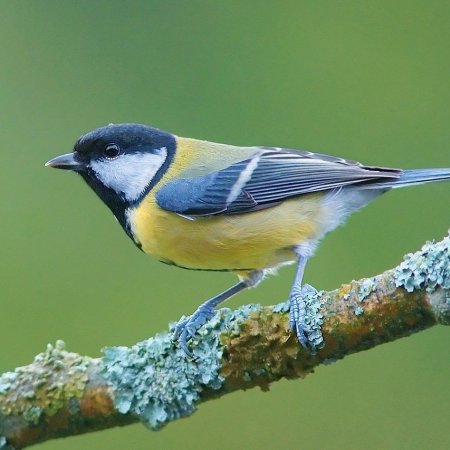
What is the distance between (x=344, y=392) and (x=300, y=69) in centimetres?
111

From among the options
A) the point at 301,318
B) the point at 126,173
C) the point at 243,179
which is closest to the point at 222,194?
the point at 243,179

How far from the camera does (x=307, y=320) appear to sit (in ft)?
5.19

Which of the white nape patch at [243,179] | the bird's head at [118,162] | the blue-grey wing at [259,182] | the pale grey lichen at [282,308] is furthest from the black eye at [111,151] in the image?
the pale grey lichen at [282,308]

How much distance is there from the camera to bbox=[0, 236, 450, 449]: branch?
1617mm

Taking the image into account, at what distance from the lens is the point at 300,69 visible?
3098 millimetres

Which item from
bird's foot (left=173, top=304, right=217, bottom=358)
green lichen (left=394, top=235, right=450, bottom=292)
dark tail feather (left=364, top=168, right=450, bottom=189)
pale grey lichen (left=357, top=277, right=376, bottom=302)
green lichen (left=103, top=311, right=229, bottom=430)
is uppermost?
dark tail feather (left=364, top=168, right=450, bottom=189)

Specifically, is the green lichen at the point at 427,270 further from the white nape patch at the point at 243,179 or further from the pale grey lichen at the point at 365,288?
the white nape patch at the point at 243,179

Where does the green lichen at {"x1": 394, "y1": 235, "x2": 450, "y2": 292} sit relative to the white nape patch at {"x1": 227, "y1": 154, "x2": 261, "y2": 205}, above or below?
below

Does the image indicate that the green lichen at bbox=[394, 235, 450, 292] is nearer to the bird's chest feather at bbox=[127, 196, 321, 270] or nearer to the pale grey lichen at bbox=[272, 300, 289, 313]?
the pale grey lichen at bbox=[272, 300, 289, 313]

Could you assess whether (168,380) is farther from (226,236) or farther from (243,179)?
(243,179)

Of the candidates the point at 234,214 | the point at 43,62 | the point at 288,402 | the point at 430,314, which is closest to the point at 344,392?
the point at 288,402

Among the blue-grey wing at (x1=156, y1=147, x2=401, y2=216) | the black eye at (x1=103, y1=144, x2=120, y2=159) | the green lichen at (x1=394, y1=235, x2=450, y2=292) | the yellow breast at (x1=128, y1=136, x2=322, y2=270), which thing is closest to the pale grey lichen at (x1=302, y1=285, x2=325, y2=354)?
the green lichen at (x1=394, y1=235, x2=450, y2=292)

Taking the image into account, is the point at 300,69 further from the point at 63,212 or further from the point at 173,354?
the point at 173,354

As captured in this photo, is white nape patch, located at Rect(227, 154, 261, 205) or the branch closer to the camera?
the branch
